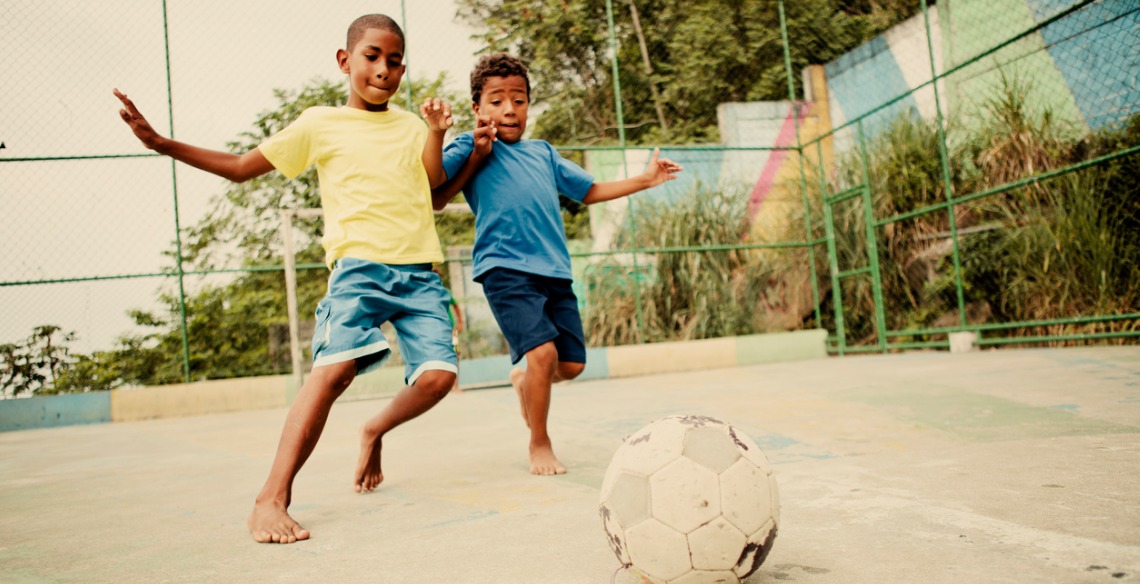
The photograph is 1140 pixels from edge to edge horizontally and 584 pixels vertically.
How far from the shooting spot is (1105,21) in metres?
7.27

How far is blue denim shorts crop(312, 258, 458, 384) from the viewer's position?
7.52 feet

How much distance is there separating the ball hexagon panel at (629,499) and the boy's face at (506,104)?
1.82 m

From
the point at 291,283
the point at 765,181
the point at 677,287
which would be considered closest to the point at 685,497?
the point at 291,283

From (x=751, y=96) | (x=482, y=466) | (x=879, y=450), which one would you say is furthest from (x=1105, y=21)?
(x=482, y=466)

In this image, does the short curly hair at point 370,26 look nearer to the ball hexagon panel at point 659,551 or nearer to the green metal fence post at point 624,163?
the ball hexagon panel at point 659,551

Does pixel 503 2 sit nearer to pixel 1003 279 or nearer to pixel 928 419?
pixel 1003 279

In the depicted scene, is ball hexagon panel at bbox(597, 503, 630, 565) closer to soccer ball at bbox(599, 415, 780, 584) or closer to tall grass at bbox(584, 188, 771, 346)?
soccer ball at bbox(599, 415, 780, 584)

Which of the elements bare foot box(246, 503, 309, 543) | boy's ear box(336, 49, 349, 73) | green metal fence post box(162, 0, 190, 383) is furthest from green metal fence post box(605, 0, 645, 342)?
bare foot box(246, 503, 309, 543)

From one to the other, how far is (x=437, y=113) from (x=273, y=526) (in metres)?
1.28

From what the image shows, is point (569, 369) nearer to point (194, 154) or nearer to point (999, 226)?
point (194, 154)

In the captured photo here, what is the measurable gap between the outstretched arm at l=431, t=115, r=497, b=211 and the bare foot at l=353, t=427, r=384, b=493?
0.84 metres

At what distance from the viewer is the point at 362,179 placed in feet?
8.16

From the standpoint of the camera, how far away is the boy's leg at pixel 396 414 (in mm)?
2437

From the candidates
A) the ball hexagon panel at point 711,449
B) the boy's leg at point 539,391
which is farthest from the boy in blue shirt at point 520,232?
the ball hexagon panel at point 711,449
